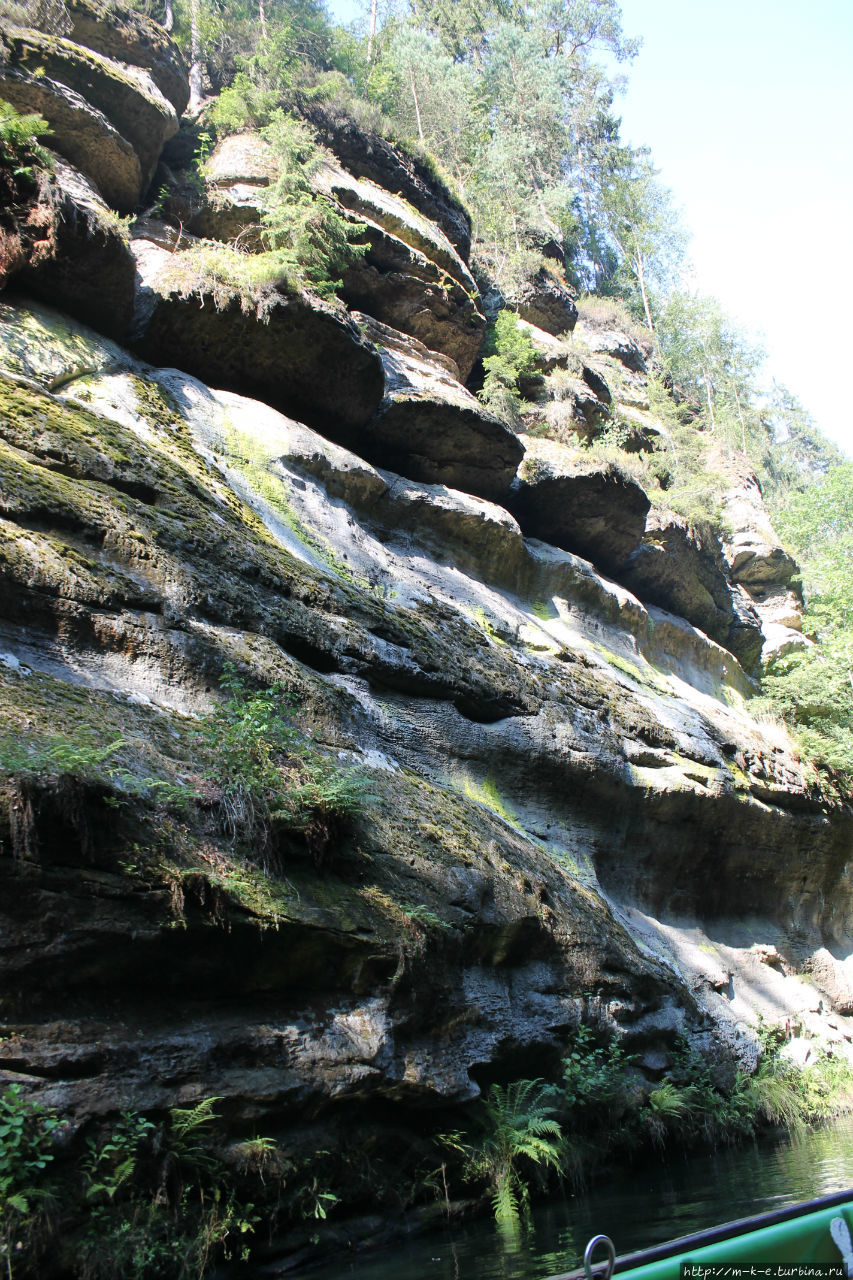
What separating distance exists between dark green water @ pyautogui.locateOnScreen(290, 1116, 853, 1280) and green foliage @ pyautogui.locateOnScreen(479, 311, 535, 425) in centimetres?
1408

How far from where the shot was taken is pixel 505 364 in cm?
1803

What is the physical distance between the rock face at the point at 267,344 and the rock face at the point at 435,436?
725 mm

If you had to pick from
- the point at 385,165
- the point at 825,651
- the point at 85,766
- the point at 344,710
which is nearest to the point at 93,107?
the point at 385,165

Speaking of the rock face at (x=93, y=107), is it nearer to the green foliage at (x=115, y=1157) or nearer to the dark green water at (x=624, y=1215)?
the green foliage at (x=115, y=1157)

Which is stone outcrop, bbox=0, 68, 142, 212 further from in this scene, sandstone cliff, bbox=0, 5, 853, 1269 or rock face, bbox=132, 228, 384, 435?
rock face, bbox=132, 228, 384, 435

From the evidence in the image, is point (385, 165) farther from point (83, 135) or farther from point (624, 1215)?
point (624, 1215)

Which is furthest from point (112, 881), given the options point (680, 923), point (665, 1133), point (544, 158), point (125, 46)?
point (544, 158)

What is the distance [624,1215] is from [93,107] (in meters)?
16.8

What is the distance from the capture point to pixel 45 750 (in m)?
5.11

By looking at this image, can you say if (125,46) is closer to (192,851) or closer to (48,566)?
(48,566)

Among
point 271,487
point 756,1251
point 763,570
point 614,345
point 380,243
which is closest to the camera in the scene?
point 756,1251

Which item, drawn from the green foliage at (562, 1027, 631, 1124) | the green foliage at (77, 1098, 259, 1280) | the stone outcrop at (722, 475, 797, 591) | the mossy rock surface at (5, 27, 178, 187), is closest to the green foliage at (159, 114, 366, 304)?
the mossy rock surface at (5, 27, 178, 187)

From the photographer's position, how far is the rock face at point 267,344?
37.2ft

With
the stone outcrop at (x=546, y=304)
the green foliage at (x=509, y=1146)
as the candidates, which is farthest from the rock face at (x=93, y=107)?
the green foliage at (x=509, y=1146)
